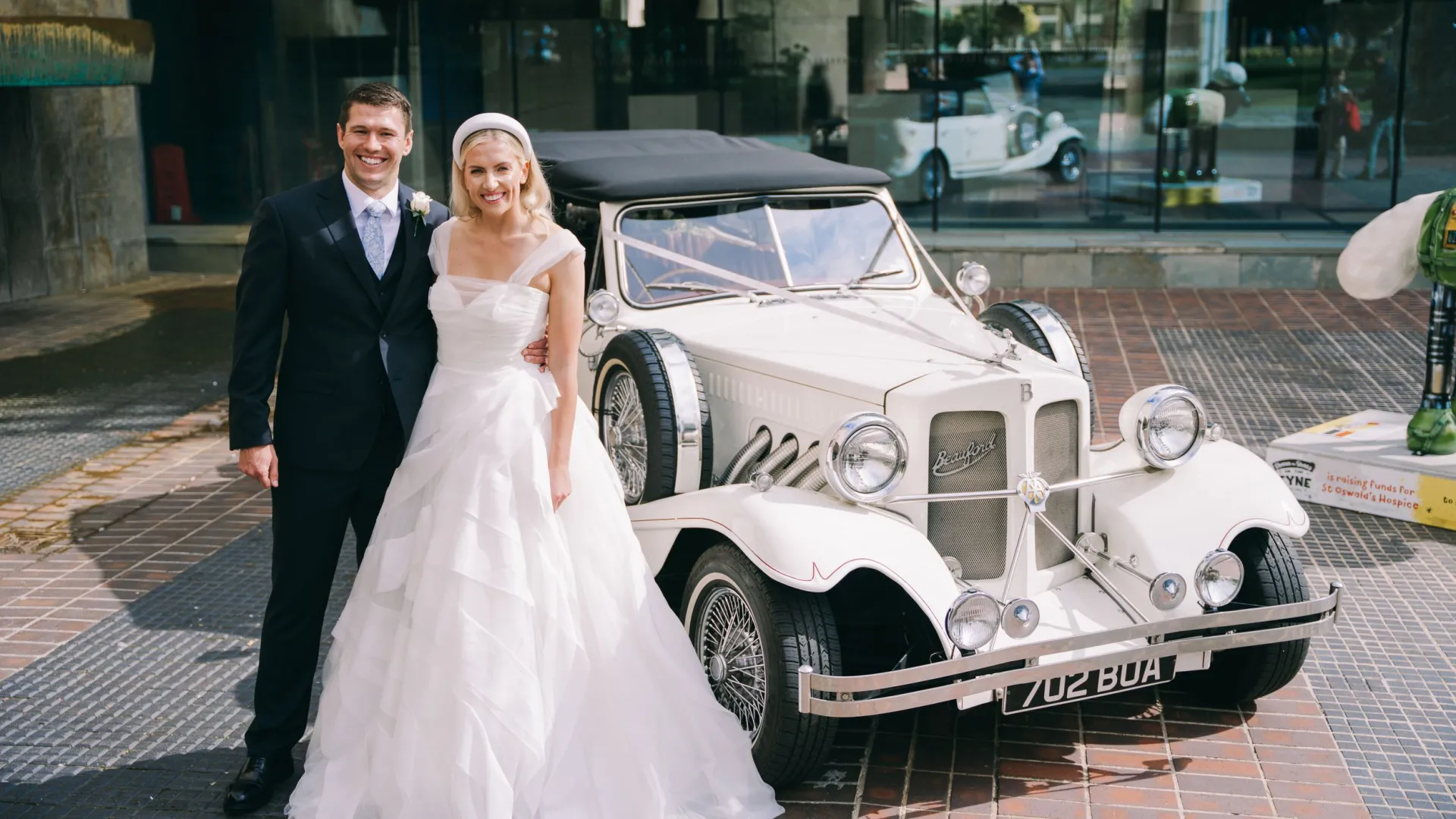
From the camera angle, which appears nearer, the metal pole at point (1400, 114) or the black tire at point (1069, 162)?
the metal pole at point (1400, 114)

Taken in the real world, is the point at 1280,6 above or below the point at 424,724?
above

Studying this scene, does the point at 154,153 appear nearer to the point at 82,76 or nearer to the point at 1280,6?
the point at 82,76

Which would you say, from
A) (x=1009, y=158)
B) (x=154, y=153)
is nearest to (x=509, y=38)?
(x=154, y=153)

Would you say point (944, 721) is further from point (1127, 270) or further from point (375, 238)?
point (1127, 270)

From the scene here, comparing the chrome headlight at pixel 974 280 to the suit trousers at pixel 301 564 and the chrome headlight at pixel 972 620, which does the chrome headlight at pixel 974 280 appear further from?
the suit trousers at pixel 301 564

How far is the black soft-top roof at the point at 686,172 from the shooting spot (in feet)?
19.6

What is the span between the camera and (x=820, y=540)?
436cm

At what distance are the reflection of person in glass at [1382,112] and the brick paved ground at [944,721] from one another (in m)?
9.00

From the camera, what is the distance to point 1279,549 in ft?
16.3

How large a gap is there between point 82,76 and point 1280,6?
1137cm

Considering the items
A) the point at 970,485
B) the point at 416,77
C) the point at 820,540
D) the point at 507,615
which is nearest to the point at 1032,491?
the point at 970,485

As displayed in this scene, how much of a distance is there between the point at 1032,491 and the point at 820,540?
80 centimetres

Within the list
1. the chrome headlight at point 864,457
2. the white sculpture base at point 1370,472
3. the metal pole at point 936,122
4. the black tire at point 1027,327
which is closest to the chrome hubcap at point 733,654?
the chrome headlight at point 864,457

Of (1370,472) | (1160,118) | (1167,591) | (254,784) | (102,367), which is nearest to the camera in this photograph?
(254,784)
